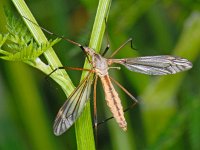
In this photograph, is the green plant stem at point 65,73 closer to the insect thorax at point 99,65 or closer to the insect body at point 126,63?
the insect body at point 126,63

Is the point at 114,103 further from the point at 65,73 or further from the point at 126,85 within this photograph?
the point at 126,85

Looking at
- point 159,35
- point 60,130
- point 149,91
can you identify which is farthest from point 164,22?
point 60,130

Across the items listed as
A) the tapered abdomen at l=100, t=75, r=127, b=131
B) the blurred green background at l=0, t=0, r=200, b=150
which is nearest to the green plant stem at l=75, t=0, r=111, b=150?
the tapered abdomen at l=100, t=75, r=127, b=131

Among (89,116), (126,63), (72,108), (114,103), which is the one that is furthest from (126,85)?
(89,116)

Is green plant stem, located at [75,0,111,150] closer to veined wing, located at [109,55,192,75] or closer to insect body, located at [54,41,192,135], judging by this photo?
insect body, located at [54,41,192,135]

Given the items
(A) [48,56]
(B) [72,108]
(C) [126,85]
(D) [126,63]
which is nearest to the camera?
(A) [48,56]

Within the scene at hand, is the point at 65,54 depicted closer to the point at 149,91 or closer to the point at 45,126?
the point at 45,126

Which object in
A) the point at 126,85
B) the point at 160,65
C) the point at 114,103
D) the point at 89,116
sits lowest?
the point at 89,116
